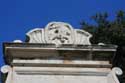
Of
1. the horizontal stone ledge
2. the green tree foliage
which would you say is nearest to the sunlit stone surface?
the horizontal stone ledge

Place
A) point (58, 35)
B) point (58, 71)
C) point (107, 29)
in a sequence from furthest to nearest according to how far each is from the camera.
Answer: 1. point (107, 29)
2. point (58, 35)
3. point (58, 71)

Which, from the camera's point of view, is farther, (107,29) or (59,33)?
(107,29)

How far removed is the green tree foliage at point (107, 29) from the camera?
20.4m

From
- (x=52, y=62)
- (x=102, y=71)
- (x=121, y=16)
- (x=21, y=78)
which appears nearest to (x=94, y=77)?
(x=102, y=71)

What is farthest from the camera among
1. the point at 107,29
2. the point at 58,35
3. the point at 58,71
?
the point at 107,29

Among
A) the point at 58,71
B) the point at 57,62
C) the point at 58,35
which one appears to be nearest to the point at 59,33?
the point at 58,35

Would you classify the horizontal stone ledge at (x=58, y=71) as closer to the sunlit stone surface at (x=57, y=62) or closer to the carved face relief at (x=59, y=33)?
the sunlit stone surface at (x=57, y=62)

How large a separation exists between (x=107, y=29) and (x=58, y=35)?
13801 millimetres

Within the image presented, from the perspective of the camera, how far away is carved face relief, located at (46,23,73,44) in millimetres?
7957

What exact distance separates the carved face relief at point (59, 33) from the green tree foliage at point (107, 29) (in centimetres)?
1169

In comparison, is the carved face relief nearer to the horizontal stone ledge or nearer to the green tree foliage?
the horizontal stone ledge

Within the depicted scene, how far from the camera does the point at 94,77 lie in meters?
7.63

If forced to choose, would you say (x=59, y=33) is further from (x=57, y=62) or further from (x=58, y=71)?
(x=58, y=71)

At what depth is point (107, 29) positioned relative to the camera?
70.8 ft
